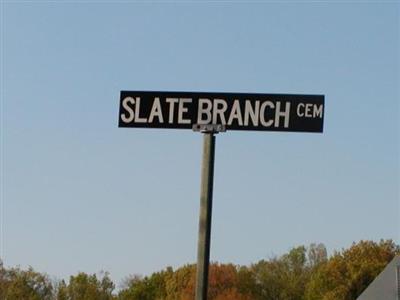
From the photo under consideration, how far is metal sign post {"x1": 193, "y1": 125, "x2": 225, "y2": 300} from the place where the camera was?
865 cm

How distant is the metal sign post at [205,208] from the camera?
8648 millimetres

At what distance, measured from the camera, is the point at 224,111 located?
8.75 m

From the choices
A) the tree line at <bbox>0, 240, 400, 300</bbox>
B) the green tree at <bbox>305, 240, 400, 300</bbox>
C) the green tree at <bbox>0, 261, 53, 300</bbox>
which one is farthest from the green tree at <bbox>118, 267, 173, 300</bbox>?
the green tree at <bbox>305, 240, 400, 300</bbox>

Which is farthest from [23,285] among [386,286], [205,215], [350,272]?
[205,215]

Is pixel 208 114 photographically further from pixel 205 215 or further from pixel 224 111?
pixel 205 215

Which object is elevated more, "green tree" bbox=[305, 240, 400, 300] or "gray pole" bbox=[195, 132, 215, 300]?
"gray pole" bbox=[195, 132, 215, 300]

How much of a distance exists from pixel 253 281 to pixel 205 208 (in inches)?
3290

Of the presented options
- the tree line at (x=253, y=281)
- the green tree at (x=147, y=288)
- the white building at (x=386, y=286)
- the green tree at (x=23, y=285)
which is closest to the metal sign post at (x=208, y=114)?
the white building at (x=386, y=286)

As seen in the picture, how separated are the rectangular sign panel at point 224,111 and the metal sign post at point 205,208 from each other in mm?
160

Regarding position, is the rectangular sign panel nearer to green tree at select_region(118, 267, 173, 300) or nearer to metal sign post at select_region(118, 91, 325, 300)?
metal sign post at select_region(118, 91, 325, 300)

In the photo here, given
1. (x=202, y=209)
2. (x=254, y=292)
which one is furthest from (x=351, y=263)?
(x=202, y=209)

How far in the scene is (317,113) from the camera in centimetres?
862

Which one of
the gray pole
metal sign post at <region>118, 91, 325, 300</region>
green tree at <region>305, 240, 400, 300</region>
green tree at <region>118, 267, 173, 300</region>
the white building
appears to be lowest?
green tree at <region>118, 267, 173, 300</region>

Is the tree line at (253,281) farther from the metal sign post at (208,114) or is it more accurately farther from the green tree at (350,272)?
the metal sign post at (208,114)
